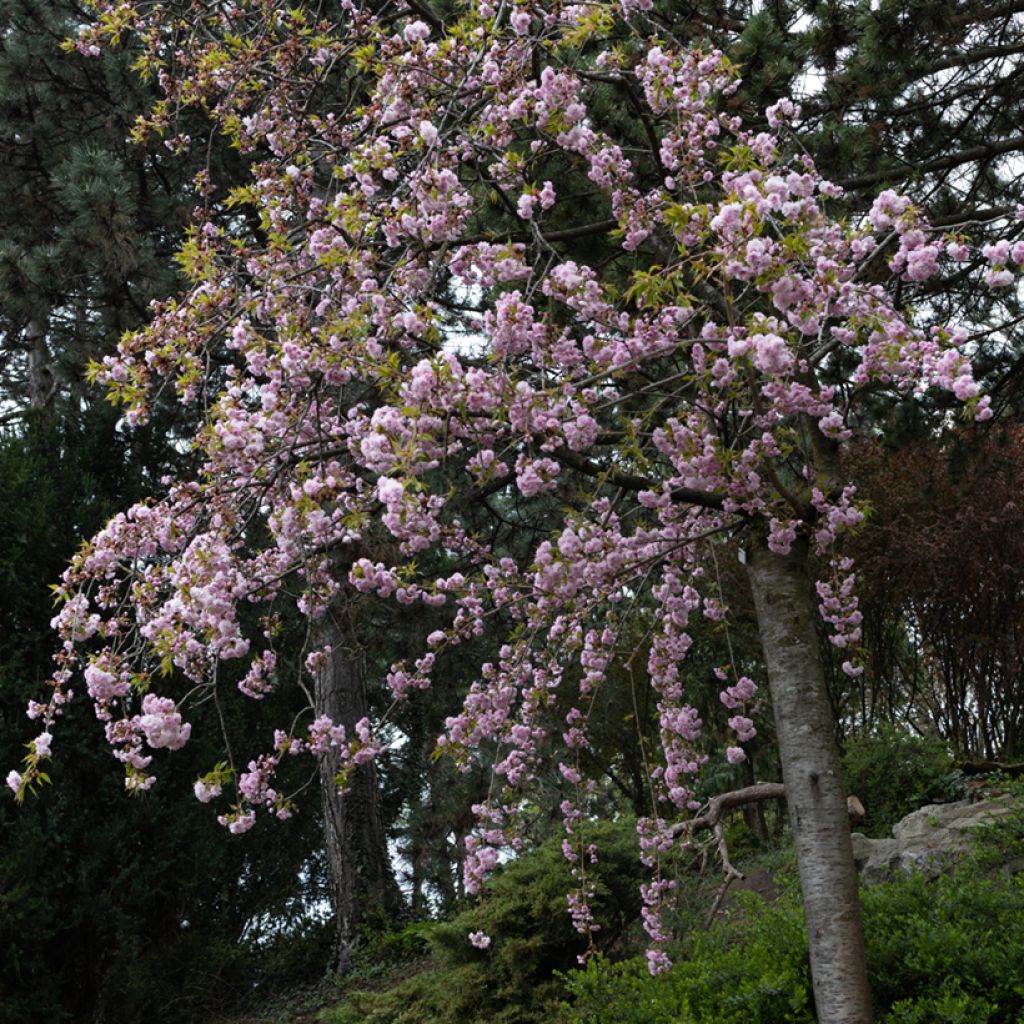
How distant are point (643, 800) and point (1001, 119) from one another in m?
6.54

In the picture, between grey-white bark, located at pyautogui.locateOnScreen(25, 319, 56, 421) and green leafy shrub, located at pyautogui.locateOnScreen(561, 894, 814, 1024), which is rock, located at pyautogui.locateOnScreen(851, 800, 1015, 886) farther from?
grey-white bark, located at pyautogui.locateOnScreen(25, 319, 56, 421)

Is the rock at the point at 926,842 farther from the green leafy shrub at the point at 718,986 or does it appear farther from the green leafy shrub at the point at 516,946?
the green leafy shrub at the point at 516,946

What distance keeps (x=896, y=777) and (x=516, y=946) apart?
12.4ft

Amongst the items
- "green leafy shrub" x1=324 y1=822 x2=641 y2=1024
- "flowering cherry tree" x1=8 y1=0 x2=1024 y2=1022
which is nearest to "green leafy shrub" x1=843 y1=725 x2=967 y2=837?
"green leafy shrub" x1=324 y1=822 x2=641 y2=1024

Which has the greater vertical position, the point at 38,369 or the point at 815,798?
the point at 38,369

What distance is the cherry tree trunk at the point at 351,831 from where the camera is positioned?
791 cm

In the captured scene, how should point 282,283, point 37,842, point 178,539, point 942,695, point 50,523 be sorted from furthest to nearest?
point 942,695, point 50,523, point 37,842, point 178,539, point 282,283

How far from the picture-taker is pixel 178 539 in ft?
12.4

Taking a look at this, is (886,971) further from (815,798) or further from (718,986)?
(815,798)

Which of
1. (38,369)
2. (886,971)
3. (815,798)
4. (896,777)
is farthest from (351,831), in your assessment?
(815,798)

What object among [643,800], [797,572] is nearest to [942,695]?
[643,800]

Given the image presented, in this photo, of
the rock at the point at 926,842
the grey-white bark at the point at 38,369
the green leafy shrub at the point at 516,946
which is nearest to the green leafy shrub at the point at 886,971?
the green leafy shrub at the point at 516,946

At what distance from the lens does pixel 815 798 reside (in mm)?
3402

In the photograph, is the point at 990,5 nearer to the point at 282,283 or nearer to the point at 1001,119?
the point at 1001,119
